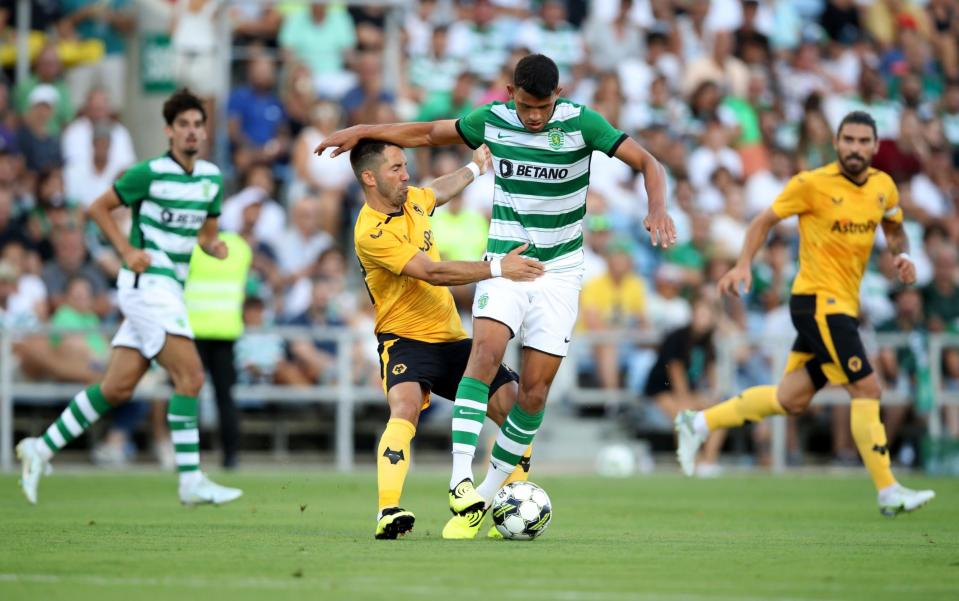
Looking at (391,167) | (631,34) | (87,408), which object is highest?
(631,34)

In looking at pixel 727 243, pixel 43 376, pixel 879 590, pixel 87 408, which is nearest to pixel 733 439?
pixel 727 243

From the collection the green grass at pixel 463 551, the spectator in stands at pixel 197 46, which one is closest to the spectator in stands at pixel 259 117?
the spectator in stands at pixel 197 46

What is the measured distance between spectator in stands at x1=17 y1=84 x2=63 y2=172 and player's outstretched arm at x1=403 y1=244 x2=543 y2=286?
1076 cm

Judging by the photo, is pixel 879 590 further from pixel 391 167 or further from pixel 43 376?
pixel 43 376

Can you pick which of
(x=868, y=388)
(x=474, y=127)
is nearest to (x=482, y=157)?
(x=474, y=127)

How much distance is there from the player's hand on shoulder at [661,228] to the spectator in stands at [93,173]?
11332 mm

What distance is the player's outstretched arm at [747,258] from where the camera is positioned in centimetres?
1095

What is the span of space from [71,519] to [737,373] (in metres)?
9.55

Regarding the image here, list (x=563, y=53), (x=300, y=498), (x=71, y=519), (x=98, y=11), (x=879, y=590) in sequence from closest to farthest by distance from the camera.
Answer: (x=879, y=590) → (x=71, y=519) → (x=300, y=498) → (x=98, y=11) → (x=563, y=53)

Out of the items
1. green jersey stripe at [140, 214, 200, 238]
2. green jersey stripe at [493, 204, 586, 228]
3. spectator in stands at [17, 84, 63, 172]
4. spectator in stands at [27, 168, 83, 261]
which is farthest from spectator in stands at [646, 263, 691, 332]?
green jersey stripe at [493, 204, 586, 228]

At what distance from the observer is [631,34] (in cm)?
2259

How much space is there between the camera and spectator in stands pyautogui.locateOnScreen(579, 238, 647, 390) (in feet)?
60.0

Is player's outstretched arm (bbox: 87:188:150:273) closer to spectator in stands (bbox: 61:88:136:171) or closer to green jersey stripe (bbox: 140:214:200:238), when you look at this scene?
green jersey stripe (bbox: 140:214:200:238)

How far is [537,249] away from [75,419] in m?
4.48
